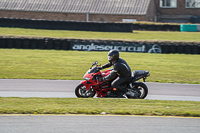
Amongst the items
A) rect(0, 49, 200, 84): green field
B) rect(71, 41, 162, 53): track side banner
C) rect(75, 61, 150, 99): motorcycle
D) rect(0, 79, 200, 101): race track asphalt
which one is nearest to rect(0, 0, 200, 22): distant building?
rect(71, 41, 162, 53): track side banner

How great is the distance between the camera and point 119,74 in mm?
10430

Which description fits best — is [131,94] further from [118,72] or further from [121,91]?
[118,72]

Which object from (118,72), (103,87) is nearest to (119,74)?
(118,72)

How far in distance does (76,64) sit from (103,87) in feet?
27.3

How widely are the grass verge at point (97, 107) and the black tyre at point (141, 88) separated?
2.84 ft

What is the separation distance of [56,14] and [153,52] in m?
22.2

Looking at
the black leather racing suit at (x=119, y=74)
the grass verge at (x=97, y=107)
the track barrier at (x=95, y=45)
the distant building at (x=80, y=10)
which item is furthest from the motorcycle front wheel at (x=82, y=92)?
the distant building at (x=80, y=10)

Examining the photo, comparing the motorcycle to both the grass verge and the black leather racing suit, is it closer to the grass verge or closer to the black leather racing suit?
the black leather racing suit

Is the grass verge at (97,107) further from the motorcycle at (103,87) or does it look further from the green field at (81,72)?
the motorcycle at (103,87)

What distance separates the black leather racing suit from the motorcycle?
140 mm

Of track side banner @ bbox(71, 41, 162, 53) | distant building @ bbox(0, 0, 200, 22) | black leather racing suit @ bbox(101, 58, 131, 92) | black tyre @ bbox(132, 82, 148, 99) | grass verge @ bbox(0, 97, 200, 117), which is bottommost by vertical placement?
grass verge @ bbox(0, 97, 200, 117)

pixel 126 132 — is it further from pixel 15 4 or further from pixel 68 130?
pixel 15 4

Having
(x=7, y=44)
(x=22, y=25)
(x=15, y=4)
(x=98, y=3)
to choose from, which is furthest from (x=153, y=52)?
(x=15, y=4)

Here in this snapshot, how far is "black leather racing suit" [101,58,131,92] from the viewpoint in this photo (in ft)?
33.8
